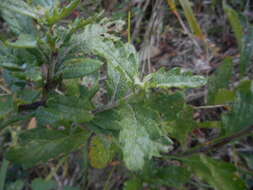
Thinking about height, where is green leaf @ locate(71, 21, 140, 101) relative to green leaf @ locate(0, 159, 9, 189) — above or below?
above

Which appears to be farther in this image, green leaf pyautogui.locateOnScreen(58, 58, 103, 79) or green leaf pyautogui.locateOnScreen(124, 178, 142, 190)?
green leaf pyautogui.locateOnScreen(124, 178, 142, 190)

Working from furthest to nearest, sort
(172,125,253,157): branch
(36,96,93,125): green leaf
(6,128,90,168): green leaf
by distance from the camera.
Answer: (172,125,253,157): branch, (6,128,90,168): green leaf, (36,96,93,125): green leaf

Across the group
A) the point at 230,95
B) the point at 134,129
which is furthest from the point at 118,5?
the point at 134,129

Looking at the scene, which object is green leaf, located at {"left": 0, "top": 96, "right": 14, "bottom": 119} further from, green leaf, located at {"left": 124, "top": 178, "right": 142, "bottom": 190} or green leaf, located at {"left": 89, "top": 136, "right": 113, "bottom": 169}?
green leaf, located at {"left": 124, "top": 178, "right": 142, "bottom": 190}

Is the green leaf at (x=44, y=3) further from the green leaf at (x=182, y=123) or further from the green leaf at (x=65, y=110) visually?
the green leaf at (x=182, y=123)

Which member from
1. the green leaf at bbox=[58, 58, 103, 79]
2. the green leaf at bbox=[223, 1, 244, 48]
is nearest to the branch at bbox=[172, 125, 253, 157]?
the green leaf at bbox=[223, 1, 244, 48]

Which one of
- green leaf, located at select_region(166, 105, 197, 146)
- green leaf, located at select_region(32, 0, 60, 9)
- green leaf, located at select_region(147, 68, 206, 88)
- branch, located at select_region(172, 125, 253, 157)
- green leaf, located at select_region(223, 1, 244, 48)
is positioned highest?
green leaf, located at select_region(223, 1, 244, 48)

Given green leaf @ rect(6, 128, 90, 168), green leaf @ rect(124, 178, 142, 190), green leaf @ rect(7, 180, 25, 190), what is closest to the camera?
green leaf @ rect(6, 128, 90, 168)
